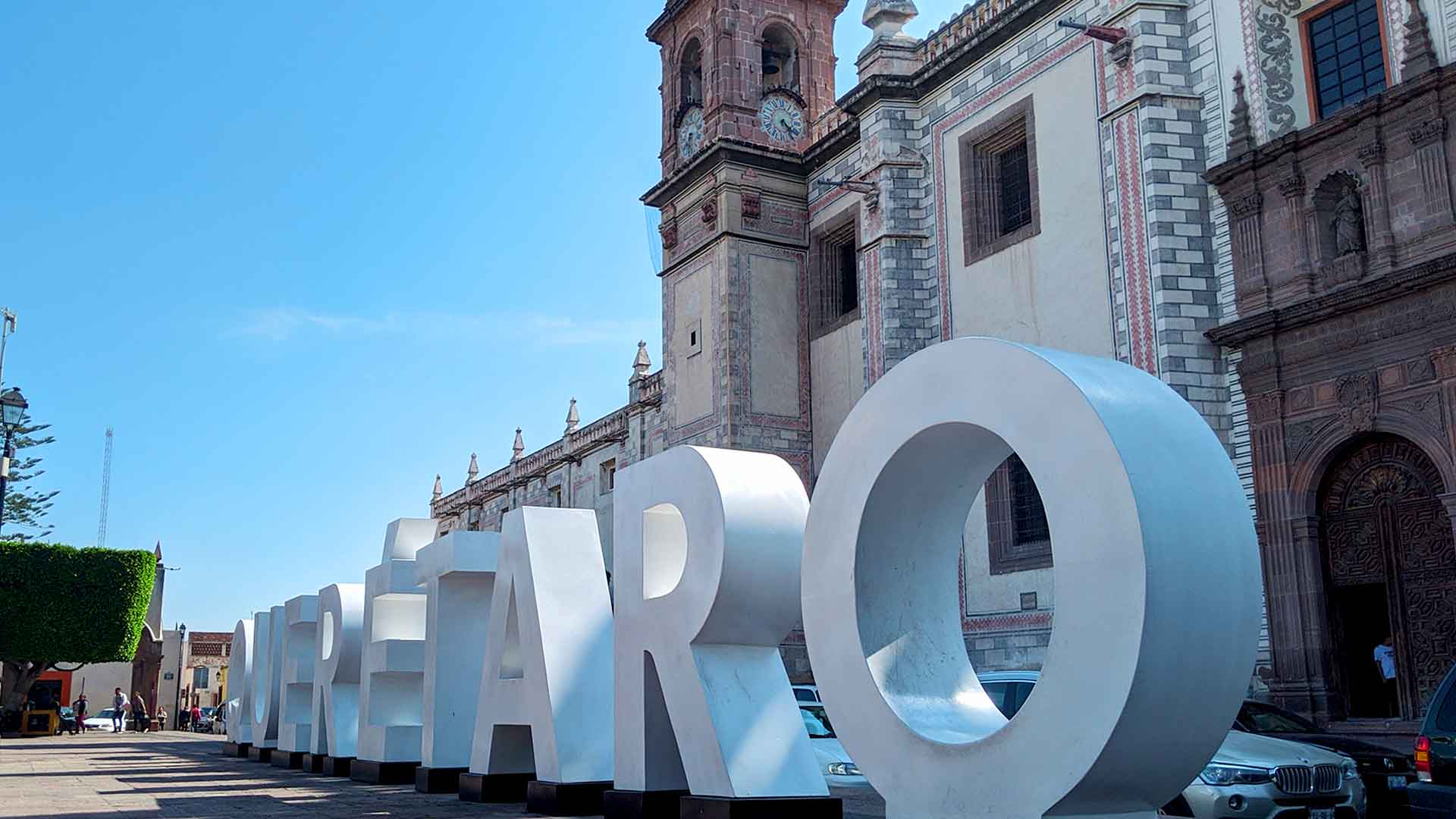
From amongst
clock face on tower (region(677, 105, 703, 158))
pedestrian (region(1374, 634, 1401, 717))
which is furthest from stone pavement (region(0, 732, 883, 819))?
clock face on tower (region(677, 105, 703, 158))

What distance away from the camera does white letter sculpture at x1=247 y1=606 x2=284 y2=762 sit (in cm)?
2052

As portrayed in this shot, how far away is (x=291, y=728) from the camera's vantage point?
18.8 meters

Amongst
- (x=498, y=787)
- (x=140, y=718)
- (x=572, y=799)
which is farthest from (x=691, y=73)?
(x=140, y=718)

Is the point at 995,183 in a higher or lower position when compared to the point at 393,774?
higher

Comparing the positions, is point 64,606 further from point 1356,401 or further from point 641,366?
point 1356,401

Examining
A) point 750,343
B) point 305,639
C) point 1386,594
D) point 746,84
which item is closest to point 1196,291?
point 1386,594

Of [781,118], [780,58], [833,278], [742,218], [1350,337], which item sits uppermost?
[780,58]

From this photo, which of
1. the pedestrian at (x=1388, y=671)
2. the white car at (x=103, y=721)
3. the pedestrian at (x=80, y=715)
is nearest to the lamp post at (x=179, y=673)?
the white car at (x=103, y=721)

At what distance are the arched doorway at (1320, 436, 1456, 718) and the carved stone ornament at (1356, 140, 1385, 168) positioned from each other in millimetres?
3288

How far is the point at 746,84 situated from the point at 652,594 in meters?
18.4

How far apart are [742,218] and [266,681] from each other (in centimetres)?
1221

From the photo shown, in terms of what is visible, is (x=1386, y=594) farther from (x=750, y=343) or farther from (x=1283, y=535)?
(x=750, y=343)

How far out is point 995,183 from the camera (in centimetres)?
2177

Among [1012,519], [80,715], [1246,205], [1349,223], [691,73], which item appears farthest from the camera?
[80,715]
